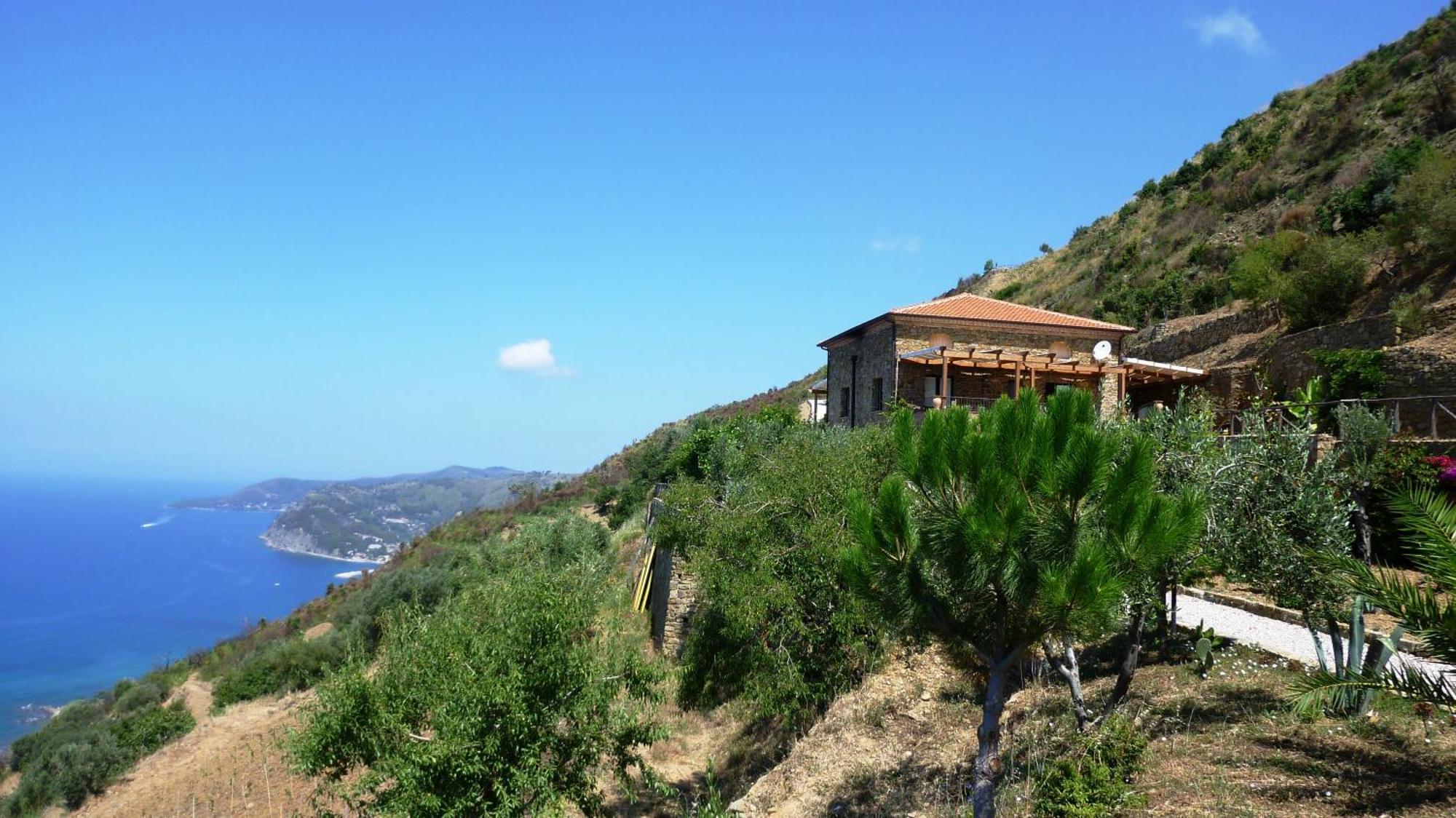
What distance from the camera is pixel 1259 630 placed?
11625mm

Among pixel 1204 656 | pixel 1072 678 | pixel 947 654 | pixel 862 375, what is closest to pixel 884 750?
pixel 947 654

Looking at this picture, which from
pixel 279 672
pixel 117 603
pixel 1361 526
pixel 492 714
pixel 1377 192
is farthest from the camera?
pixel 117 603

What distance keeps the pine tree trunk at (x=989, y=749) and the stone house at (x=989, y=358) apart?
15256 mm

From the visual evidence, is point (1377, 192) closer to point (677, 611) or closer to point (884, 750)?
point (677, 611)

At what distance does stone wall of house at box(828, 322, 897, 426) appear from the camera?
24062 mm

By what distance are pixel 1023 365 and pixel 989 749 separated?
16527 millimetres

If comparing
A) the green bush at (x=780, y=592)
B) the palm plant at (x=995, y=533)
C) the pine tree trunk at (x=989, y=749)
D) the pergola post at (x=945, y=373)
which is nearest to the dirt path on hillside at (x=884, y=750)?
the green bush at (x=780, y=592)

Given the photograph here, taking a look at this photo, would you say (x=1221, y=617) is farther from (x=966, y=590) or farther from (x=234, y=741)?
(x=234, y=741)

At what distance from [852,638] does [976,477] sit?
5.84m

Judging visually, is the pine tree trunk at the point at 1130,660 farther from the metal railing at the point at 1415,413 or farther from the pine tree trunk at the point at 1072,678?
the metal railing at the point at 1415,413

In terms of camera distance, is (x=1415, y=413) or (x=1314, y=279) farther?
(x=1314, y=279)

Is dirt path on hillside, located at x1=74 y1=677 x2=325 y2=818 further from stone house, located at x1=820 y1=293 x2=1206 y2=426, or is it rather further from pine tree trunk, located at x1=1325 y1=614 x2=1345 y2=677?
stone house, located at x1=820 y1=293 x2=1206 y2=426

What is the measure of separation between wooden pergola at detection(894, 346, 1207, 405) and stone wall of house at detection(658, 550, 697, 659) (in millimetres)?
8238

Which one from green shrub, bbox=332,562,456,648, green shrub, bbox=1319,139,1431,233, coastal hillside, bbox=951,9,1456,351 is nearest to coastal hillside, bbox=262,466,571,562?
green shrub, bbox=332,562,456,648
